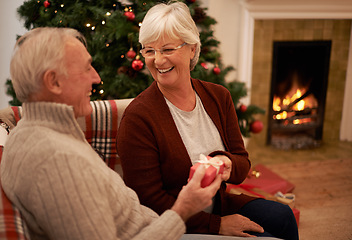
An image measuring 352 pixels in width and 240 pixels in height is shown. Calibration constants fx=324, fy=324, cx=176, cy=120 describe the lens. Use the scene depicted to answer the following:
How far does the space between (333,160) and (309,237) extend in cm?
145

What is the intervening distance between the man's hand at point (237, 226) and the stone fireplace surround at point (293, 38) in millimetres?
1946

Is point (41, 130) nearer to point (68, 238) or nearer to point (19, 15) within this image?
point (68, 238)

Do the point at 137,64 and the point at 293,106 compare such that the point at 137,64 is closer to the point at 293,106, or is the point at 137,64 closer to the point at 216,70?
the point at 216,70

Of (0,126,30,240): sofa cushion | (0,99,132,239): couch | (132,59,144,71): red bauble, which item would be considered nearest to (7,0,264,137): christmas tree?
(132,59,144,71): red bauble

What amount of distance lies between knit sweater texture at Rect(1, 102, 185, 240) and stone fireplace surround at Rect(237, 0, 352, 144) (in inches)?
92.3

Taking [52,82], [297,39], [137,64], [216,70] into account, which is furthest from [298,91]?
[52,82]

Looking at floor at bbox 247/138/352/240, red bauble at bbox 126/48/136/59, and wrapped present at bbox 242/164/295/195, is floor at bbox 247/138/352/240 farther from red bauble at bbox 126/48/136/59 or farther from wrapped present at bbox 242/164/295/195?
red bauble at bbox 126/48/136/59

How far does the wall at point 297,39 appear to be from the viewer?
3191mm

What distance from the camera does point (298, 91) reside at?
350 centimetres

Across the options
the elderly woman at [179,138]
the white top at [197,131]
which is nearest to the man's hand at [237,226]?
the elderly woman at [179,138]

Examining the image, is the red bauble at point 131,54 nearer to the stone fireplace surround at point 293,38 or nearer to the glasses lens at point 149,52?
the glasses lens at point 149,52

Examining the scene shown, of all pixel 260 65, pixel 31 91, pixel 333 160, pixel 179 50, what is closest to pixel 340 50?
pixel 260 65

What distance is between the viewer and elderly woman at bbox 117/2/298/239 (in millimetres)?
1161

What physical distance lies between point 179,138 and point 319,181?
2.07 meters
